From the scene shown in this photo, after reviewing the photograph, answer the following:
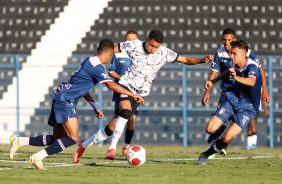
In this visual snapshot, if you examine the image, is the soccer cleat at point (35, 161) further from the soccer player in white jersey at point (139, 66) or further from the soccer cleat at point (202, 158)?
the soccer cleat at point (202, 158)

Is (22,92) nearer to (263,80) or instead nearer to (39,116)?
(39,116)

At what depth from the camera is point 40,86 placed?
45.0ft

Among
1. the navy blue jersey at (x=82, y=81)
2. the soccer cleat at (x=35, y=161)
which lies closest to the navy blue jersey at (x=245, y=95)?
the navy blue jersey at (x=82, y=81)

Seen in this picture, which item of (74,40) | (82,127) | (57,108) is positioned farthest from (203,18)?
(57,108)

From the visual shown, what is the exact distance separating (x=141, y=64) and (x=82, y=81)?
122 centimetres

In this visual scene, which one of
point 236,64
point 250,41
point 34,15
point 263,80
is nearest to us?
point 236,64

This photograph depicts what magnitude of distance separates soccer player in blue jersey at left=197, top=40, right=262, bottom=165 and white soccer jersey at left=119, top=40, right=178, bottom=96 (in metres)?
0.78

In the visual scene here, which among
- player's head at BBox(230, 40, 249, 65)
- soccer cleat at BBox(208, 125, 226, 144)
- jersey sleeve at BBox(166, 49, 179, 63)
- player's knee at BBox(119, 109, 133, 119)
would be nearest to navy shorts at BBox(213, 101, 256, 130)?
player's head at BBox(230, 40, 249, 65)

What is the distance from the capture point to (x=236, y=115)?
723cm

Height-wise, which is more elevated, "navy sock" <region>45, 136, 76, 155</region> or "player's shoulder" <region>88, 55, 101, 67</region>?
"player's shoulder" <region>88, 55, 101, 67</region>

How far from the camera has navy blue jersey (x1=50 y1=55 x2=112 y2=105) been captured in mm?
6398

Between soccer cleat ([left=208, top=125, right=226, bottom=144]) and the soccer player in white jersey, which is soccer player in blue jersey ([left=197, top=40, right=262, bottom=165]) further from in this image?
soccer cleat ([left=208, top=125, right=226, bottom=144])

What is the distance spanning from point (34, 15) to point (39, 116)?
4.60 meters

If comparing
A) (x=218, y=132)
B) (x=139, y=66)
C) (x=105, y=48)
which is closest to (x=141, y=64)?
(x=139, y=66)
